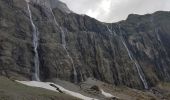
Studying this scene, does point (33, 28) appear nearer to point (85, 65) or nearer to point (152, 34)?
point (85, 65)

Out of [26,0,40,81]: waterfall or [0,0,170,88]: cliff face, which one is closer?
[26,0,40,81]: waterfall

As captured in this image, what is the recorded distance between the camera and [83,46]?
99562 mm

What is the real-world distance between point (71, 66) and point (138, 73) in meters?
28.9

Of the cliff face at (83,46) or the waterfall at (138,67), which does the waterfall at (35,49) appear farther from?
the waterfall at (138,67)

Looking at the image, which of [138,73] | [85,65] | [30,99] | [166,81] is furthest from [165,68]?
[30,99]

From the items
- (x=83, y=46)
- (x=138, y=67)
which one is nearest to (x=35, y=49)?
(x=83, y=46)

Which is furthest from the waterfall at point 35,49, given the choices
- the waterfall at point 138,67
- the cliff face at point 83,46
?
the waterfall at point 138,67

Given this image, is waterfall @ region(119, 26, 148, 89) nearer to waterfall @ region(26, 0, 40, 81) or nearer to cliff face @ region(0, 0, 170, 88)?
cliff face @ region(0, 0, 170, 88)

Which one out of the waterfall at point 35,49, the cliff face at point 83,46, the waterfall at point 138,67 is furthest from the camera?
the waterfall at point 138,67

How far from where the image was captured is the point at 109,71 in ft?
329

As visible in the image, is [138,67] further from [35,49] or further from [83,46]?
[35,49]

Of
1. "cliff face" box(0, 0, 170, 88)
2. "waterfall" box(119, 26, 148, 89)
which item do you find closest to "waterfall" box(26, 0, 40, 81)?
"cliff face" box(0, 0, 170, 88)

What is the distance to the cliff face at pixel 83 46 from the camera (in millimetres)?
80875

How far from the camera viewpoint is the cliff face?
8088cm
